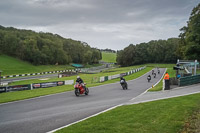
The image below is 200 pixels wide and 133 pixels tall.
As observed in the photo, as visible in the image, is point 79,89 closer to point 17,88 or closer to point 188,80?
point 17,88

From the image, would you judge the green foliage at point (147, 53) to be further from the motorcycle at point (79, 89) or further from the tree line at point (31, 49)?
the motorcycle at point (79, 89)

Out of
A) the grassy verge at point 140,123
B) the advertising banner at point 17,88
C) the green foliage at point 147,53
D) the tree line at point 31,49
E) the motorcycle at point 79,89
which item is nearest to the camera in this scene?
the grassy verge at point 140,123

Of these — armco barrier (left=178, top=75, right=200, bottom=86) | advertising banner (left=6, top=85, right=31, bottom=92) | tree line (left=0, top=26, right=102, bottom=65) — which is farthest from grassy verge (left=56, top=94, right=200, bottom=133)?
tree line (left=0, top=26, right=102, bottom=65)

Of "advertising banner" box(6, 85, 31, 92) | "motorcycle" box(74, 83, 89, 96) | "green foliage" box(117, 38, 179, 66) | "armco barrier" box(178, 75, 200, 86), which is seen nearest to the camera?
"motorcycle" box(74, 83, 89, 96)

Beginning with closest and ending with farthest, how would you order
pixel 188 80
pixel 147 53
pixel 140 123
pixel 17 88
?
pixel 140 123 < pixel 188 80 < pixel 17 88 < pixel 147 53

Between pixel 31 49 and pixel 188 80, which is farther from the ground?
pixel 31 49

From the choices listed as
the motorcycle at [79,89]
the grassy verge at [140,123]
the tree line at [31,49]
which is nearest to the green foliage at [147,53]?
the tree line at [31,49]

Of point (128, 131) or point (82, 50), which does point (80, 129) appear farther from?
point (82, 50)

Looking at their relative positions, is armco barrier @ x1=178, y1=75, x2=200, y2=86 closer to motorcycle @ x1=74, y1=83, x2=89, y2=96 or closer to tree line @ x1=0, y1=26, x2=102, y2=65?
motorcycle @ x1=74, y1=83, x2=89, y2=96

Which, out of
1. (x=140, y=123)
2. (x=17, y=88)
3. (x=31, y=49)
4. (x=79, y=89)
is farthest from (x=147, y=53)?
(x=140, y=123)

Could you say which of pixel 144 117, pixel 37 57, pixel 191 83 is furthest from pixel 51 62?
pixel 144 117

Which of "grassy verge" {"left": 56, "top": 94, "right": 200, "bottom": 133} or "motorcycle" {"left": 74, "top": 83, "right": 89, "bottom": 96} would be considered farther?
"motorcycle" {"left": 74, "top": 83, "right": 89, "bottom": 96}

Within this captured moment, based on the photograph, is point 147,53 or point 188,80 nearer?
point 188,80

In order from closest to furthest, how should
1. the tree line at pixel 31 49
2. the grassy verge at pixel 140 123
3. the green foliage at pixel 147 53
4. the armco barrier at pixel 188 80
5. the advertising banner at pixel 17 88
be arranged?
the grassy verge at pixel 140 123, the armco barrier at pixel 188 80, the advertising banner at pixel 17 88, the tree line at pixel 31 49, the green foliage at pixel 147 53
